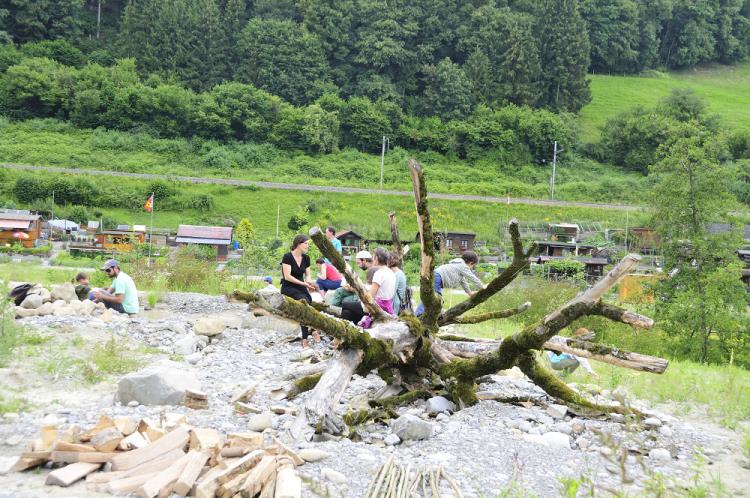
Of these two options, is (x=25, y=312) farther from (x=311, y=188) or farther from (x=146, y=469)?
(x=311, y=188)

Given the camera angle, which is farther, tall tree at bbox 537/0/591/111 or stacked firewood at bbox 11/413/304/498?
tall tree at bbox 537/0/591/111

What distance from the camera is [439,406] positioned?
20.6ft

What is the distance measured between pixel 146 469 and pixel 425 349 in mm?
3337

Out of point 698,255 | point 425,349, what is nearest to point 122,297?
point 425,349

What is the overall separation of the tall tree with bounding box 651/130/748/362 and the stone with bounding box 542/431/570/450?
10696 mm

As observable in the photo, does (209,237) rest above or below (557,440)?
below

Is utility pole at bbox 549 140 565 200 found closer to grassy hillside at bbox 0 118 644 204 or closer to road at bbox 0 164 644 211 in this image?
grassy hillside at bbox 0 118 644 204

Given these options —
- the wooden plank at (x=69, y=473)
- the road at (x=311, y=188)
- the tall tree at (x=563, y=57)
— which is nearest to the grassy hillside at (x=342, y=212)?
the road at (x=311, y=188)

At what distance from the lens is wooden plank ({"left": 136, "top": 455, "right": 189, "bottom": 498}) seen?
381 cm

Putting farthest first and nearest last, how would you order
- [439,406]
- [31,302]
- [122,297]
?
[122,297] → [31,302] → [439,406]

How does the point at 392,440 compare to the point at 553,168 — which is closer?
the point at 392,440

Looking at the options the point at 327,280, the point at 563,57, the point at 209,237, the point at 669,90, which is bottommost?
the point at 209,237

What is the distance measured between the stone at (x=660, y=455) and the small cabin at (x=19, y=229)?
3684 cm

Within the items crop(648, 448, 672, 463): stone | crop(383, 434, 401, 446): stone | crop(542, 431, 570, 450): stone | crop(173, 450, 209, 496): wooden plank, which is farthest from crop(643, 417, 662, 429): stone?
crop(173, 450, 209, 496): wooden plank
